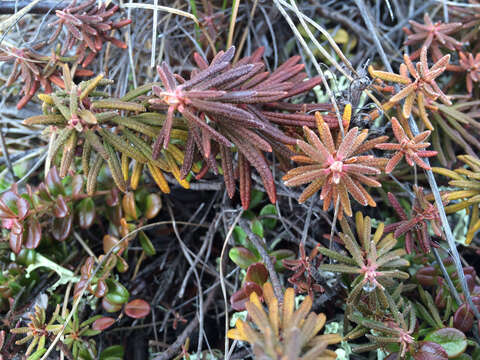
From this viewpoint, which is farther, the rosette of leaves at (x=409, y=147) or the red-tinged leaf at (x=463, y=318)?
the red-tinged leaf at (x=463, y=318)

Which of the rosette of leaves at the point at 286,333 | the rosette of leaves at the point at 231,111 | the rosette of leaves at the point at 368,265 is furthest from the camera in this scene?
the rosette of leaves at the point at 368,265

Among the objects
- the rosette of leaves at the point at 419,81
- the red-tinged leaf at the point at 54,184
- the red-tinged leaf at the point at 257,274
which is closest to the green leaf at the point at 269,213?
the red-tinged leaf at the point at 257,274

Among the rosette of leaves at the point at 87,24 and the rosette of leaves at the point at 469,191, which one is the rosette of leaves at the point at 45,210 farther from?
the rosette of leaves at the point at 469,191

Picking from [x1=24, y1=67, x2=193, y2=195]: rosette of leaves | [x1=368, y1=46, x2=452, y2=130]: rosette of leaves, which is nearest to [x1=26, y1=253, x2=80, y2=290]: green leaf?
[x1=24, y1=67, x2=193, y2=195]: rosette of leaves

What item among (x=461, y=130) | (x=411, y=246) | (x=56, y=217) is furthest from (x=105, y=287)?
(x=461, y=130)

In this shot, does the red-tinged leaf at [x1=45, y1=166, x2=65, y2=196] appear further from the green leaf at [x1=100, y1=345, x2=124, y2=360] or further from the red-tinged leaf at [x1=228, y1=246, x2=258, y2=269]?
the red-tinged leaf at [x1=228, y1=246, x2=258, y2=269]
